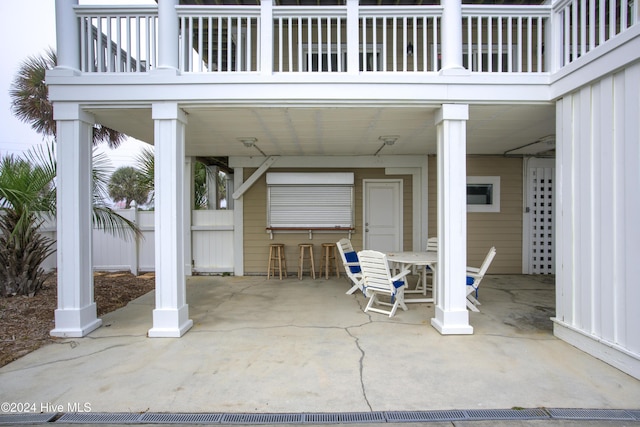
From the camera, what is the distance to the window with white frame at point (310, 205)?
24.1ft

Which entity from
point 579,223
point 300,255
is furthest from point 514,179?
point 300,255

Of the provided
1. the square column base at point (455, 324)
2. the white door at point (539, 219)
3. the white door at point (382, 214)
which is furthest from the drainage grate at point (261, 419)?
the white door at point (539, 219)

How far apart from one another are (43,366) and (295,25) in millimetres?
6244

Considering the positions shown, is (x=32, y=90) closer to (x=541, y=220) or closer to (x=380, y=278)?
(x=380, y=278)

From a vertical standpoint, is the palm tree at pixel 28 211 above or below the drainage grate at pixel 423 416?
above

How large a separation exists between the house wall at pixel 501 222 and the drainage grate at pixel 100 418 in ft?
20.8

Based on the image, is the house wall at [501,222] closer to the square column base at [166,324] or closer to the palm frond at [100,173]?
the square column base at [166,324]

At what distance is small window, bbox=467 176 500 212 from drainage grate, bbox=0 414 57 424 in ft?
23.5

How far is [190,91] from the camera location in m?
3.85

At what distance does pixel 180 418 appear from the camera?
7.73 feet

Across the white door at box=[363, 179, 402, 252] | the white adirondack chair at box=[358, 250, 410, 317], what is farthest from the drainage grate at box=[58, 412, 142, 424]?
the white door at box=[363, 179, 402, 252]

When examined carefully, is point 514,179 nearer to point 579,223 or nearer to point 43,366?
point 579,223

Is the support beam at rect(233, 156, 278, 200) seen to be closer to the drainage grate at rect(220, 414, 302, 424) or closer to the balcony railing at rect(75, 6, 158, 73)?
the balcony railing at rect(75, 6, 158, 73)

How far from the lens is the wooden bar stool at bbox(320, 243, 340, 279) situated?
7.15m
